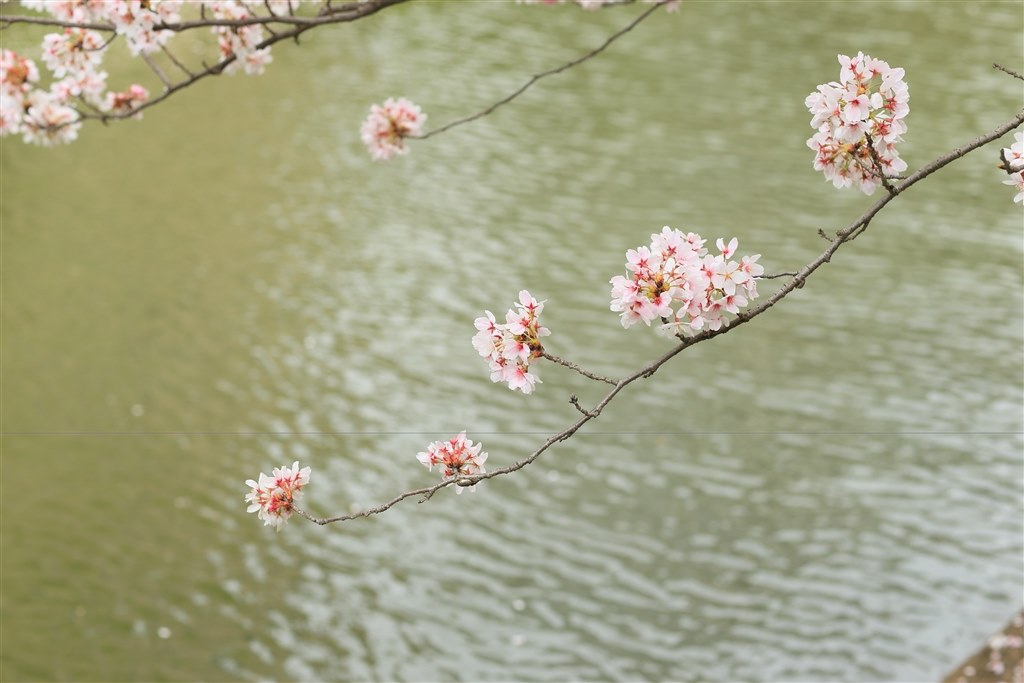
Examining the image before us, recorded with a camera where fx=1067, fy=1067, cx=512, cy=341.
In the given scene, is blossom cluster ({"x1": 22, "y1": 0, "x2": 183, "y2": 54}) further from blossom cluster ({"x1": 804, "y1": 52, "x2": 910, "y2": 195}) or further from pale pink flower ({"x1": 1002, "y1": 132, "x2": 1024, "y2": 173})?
pale pink flower ({"x1": 1002, "y1": 132, "x2": 1024, "y2": 173})

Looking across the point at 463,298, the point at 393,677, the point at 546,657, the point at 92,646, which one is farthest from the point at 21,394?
the point at 546,657

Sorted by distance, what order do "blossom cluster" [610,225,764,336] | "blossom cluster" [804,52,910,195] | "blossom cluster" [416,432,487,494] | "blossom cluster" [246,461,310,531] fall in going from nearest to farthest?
"blossom cluster" [610,225,764,336] → "blossom cluster" [804,52,910,195] → "blossom cluster" [416,432,487,494] → "blossom cluster" [246,461,310,531]

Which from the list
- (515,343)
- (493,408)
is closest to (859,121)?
(515,343)

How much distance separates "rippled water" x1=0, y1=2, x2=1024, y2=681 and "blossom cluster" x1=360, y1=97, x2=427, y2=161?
2590 mm

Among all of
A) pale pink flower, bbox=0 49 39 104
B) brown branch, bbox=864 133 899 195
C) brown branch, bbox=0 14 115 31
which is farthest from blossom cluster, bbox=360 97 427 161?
brown branch, bbox=864 133 899 195

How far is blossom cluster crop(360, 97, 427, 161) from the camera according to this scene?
4.48 m

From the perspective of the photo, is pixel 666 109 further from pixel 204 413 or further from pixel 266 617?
pixel 266 617

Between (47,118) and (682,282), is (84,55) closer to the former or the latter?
(47,118)

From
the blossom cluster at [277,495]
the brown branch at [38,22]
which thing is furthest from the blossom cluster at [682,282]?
the brown branch at [38,22]

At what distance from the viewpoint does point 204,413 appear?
294 inches

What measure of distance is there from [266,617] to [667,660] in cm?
212

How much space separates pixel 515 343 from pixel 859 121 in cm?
96

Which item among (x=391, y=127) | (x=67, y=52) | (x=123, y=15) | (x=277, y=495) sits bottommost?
(x=277, y=495)

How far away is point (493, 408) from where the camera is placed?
24.6 feet
